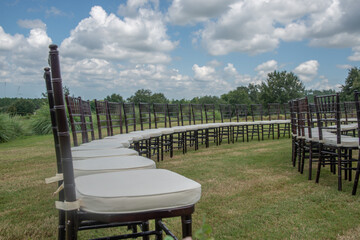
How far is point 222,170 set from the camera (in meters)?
4.29

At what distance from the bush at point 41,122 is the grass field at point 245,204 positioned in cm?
655

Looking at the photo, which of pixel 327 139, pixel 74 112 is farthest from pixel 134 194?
pixel 327 139

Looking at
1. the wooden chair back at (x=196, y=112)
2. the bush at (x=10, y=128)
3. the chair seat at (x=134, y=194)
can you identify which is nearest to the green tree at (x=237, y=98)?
the bush at (x=10, y=128)

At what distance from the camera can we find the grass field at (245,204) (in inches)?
85.1

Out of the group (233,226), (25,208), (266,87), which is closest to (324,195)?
(233,226)

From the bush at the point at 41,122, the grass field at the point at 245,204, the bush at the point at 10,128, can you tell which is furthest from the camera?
the bush at the point at 41,122

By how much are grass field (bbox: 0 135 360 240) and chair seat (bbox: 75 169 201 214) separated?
2.77ft

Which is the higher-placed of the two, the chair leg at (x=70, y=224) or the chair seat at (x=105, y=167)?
the chair seat at (x=105, y=167)

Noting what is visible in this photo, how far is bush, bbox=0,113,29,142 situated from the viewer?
30.5 ft

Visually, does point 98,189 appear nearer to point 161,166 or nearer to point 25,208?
point 25,208

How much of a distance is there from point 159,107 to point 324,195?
12.8 ft

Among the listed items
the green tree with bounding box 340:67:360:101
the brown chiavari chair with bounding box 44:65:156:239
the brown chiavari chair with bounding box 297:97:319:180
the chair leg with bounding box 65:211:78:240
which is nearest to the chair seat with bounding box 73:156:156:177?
the brown chiavari chair with bounding box 44:65:156:239

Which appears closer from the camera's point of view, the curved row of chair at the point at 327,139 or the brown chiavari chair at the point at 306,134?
the curved row of chair at the point at 327,139

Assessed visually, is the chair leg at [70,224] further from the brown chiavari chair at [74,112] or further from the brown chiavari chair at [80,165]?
the brown chiavari chair at [74,112]
